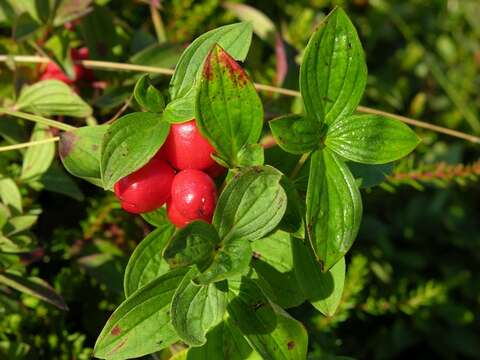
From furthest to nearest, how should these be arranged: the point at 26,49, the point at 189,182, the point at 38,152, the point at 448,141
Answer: the point at 448,141 → the point at 26,49 → the point at 38,152 → the point at 189,182

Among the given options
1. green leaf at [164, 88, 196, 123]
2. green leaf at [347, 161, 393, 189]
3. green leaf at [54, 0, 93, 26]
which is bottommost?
green leaf at [347, 161, 393, 189]

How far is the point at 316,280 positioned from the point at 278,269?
0.18ft

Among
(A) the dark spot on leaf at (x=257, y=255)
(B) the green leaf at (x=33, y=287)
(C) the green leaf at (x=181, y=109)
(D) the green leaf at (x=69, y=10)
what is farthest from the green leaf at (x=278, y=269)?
(D) the green leaf at (x=69, y=10)

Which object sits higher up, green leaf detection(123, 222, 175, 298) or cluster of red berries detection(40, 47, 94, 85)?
cluster of red berries detection(40, 47, 94, 85)

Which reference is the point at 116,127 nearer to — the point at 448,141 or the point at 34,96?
the point at 34,96

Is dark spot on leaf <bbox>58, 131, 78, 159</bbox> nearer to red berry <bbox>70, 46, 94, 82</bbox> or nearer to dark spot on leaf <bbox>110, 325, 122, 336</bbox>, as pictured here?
dark spot on leaf <bbox>110, 325, 122, 336</bbox>

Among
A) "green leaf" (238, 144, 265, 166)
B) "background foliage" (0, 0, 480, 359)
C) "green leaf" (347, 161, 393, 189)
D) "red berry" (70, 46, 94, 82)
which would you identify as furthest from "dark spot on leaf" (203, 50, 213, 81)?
"red berry" (70, 46, 94, 82)

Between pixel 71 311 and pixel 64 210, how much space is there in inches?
8.4

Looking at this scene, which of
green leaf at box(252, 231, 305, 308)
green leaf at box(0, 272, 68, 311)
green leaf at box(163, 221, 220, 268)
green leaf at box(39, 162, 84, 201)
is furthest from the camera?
green leaf at box(39, 162, 84, 201)

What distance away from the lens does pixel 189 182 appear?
86cm

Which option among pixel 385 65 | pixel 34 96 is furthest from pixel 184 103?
pixel 385 65

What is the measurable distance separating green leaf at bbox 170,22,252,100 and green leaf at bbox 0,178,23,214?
389mm

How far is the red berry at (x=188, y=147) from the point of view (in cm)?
88

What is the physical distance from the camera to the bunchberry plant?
2.76 feet
